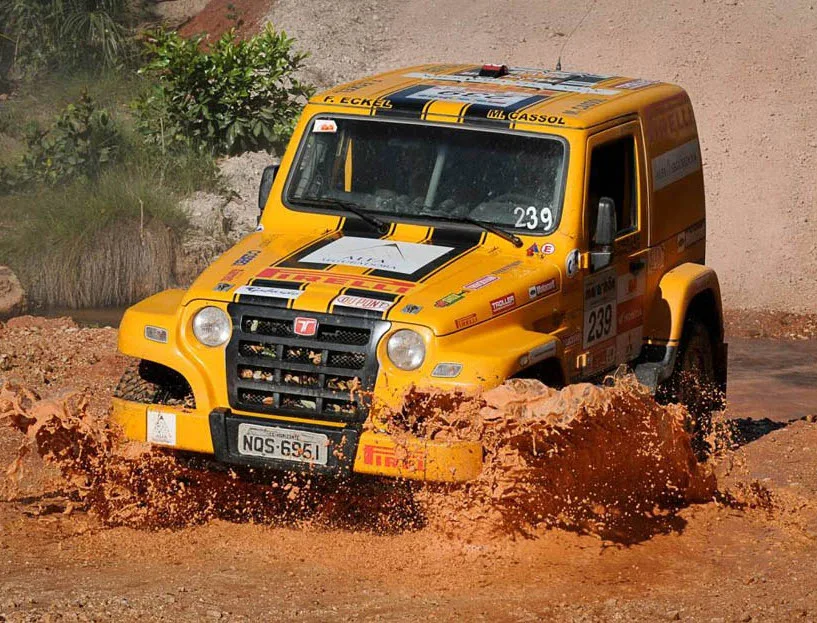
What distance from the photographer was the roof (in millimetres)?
7098

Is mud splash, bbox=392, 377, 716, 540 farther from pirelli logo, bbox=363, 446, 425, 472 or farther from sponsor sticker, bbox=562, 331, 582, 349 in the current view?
sponsor sticker, bbox=562, 331, 582, 349

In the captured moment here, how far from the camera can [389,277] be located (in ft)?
20.7

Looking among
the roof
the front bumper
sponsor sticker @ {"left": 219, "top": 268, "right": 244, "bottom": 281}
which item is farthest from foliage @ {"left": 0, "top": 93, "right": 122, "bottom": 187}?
the front bumper

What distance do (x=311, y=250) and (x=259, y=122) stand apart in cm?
1068

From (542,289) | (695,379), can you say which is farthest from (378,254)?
(695,379)

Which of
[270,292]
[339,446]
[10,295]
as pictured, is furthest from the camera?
[10,295]

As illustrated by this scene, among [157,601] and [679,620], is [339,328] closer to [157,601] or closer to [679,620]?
[157,601]

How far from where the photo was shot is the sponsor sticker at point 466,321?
6.00m

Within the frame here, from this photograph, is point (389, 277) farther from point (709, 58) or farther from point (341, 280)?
point (709, 58)

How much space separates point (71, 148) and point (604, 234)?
10.5 m

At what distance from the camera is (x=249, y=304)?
20.3 feet

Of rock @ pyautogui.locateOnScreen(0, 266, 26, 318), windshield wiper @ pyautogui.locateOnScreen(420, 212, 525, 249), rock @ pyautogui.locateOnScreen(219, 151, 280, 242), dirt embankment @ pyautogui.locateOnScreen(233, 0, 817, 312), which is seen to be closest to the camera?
windshield wiper @ pyautogui.locateOnScreen(420, 212, 525, 249)

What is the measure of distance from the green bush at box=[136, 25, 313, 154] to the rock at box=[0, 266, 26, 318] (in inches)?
132

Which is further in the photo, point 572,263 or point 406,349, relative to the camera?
point 572,263
